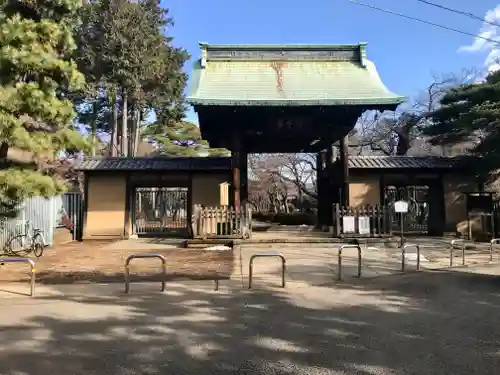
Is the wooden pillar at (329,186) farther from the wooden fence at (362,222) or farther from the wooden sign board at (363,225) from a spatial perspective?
the wooden sign board at (363,225)

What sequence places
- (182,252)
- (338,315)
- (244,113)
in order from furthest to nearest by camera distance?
(244,113) < (182,252) < (338,315)

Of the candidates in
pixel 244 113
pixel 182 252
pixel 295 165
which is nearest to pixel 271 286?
pixel 182 252

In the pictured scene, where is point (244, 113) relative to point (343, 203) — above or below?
above

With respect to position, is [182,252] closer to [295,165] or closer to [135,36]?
[135,36]

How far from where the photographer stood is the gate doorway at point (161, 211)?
70.1ft

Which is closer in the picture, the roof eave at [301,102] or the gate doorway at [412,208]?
the roof eave at [301,102]

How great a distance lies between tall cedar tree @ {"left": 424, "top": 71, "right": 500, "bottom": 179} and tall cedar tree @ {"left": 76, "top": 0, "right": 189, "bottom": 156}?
1652cm

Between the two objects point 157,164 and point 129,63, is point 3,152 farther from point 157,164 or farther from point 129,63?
point 129,63

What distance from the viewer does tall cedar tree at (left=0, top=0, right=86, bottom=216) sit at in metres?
8.22

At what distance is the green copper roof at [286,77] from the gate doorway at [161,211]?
19.4 ft

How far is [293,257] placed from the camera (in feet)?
40.7

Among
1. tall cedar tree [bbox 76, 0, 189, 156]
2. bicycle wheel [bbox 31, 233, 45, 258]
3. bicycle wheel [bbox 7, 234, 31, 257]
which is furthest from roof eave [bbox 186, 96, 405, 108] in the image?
tall cedar tree [bbox 76, 0, 189, 156]

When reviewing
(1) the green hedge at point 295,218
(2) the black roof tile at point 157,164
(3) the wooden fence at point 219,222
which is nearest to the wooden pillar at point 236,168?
(3) the wooden fence at point 219,222

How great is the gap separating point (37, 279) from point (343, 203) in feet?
37.4
